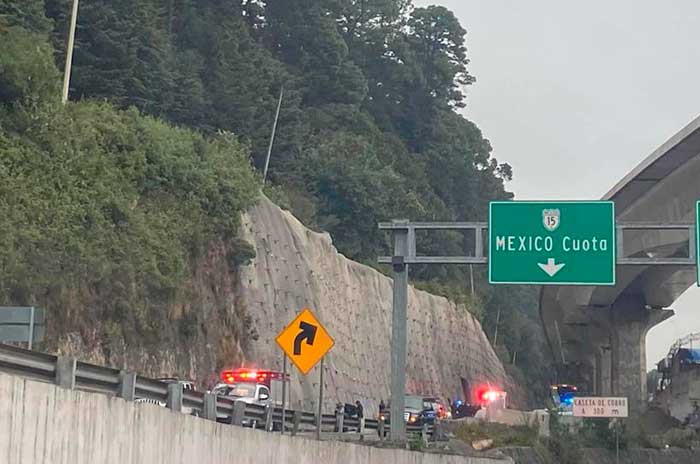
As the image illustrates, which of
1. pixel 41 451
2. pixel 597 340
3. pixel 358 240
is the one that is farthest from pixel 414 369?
pixel 41 451

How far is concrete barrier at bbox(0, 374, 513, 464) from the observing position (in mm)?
12570

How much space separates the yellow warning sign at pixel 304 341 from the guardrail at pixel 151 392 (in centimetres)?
130

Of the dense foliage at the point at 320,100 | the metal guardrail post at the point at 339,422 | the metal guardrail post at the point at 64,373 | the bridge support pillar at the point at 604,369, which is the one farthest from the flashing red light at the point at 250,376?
the bridge support pillar at the point at 604,369

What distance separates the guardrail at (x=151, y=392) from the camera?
14.4 metres

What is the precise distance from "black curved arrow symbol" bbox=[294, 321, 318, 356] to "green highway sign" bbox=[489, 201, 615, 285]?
245 inches

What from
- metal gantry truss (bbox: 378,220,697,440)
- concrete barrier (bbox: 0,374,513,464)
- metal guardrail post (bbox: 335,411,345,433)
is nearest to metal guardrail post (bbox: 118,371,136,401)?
concrete barrier (bbox: 0,374,513,464)

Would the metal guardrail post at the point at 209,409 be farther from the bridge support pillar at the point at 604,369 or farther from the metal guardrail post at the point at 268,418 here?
the bridge support pillar at the point at 604,369

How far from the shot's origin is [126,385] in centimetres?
1723

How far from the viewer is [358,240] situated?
83.3 m

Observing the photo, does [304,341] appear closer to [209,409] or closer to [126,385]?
[209,409]

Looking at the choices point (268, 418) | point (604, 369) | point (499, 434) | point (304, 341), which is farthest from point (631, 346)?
point (304, 341)

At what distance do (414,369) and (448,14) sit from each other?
4376cm

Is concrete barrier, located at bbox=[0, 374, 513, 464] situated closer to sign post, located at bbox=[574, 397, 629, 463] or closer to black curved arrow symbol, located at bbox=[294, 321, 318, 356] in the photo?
black curved arrow symbol, located at bbox=[294, 321, 318, 356]

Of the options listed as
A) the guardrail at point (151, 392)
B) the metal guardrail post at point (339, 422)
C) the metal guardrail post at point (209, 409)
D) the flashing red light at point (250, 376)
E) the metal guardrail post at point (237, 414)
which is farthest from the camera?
the flashing red light at point (250, 376)
